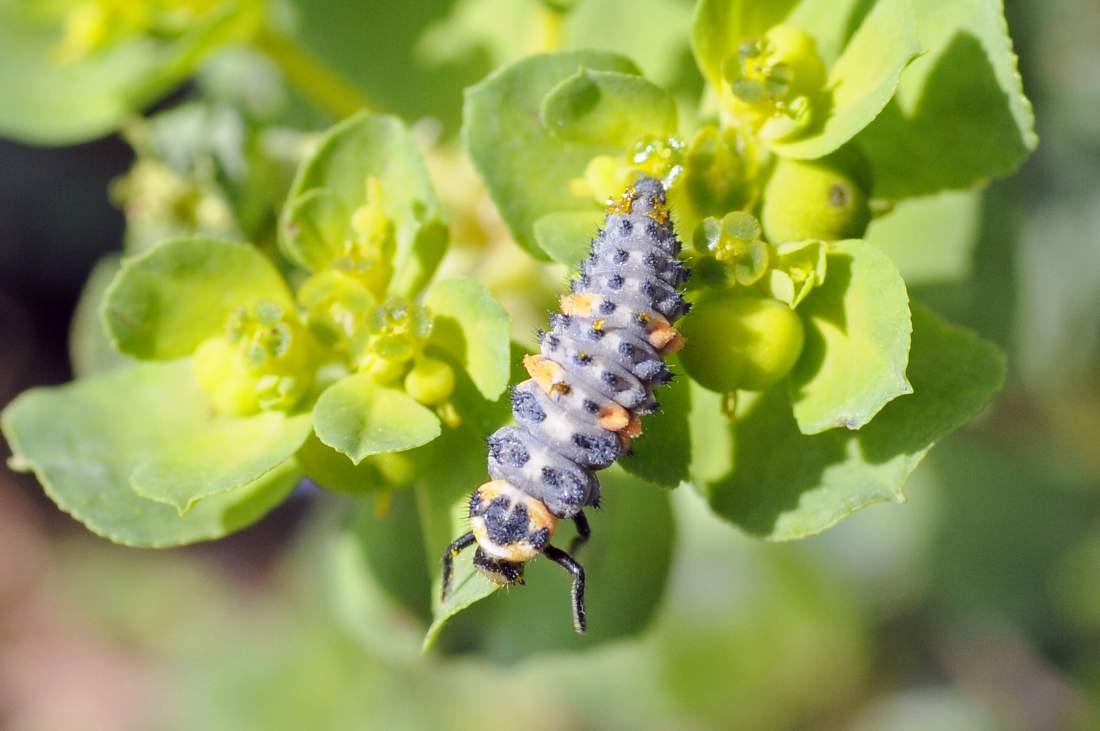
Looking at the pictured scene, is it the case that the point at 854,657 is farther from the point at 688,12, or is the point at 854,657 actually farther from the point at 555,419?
the point at 555,419

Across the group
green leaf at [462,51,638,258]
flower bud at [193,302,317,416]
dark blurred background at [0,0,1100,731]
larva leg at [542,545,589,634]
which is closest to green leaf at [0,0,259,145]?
dark blurred background at [0,0,1100,731]

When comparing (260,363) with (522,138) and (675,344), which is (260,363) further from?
(675,344)

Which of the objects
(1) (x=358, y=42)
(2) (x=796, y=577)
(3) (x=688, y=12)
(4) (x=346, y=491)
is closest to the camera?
(4) (x=346, y=491)

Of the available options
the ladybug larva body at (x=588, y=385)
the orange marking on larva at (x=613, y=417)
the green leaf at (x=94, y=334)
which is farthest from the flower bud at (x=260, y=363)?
the green leaf at (x=94, y=334)

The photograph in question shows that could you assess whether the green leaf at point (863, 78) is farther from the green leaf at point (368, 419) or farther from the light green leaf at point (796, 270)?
the green leaf at point (368, 419)

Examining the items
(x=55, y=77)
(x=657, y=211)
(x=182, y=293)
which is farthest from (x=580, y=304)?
(x=55, y=77)

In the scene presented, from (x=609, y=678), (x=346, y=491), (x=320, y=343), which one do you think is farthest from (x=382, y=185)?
(x=609, y=678)
